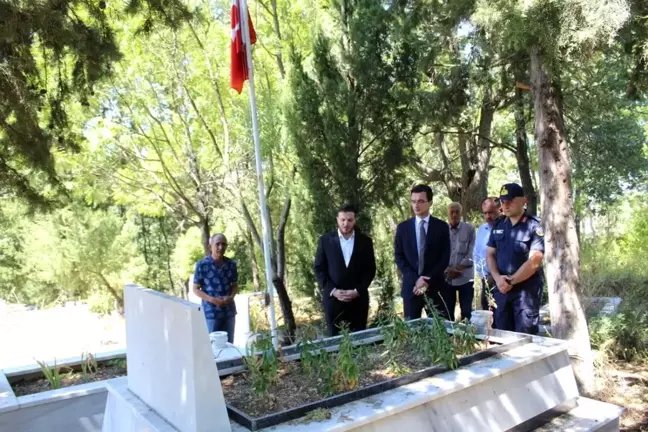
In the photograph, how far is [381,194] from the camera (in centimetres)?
716

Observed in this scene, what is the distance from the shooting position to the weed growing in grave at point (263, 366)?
2.44m

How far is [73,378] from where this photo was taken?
3.92 meters

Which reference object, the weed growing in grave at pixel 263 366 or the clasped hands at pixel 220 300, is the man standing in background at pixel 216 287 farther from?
the weed growing in grave at pixel 263 366

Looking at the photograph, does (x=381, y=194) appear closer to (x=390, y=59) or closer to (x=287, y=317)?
(x=390, y=59)

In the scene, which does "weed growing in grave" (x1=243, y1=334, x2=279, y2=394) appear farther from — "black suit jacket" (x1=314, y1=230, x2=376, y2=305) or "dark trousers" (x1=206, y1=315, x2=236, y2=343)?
"dark trousers" (x1=206, y1=315, x2=236, y2=343)

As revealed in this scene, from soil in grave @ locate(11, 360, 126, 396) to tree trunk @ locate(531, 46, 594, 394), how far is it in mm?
3606

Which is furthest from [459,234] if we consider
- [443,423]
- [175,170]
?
[175,170]

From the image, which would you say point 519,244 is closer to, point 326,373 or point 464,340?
point 464,340

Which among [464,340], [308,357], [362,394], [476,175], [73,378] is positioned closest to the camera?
[362,394]

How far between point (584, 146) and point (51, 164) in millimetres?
7579

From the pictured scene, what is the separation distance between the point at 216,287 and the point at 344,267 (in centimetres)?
145

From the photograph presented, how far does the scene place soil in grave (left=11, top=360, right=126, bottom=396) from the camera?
3.71 m

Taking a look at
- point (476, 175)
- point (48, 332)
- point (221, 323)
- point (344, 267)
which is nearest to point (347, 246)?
point (344, 267)

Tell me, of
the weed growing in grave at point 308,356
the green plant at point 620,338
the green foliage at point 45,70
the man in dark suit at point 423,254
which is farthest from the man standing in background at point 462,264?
the green foliage at point 45,70
